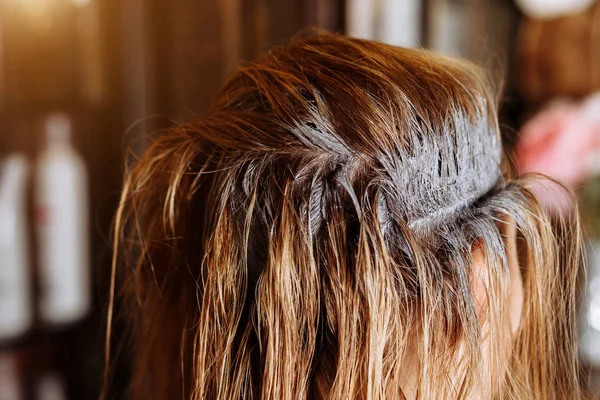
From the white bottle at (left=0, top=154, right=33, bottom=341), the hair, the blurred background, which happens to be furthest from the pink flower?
the white bottle at (left=0, top=154, right=33, bottom=341)

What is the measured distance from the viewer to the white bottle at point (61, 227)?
0.86 meters

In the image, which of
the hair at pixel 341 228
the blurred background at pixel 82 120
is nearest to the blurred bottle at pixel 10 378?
the blurred background at pixel 82 120

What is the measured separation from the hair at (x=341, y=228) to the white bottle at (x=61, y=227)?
414 millimetres

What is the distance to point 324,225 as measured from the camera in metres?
0.43

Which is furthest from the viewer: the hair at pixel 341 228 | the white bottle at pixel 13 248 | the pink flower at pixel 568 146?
the pink flower at pixel 568 146

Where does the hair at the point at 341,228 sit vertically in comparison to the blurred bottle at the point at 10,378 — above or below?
above

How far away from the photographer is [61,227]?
89 cm

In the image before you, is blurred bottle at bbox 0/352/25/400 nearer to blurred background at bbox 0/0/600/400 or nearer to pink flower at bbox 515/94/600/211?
blurred background at bbox 0/0/600/400

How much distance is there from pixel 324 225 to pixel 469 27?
1.21 metres

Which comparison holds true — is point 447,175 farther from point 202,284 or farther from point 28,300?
point 28,300

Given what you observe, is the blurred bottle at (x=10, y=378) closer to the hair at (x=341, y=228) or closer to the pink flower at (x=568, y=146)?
the hair at (x=341, y=228)

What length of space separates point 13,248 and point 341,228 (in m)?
0.61

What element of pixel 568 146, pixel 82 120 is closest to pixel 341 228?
pixel 82 120

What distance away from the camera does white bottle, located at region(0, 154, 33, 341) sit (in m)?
0.82
